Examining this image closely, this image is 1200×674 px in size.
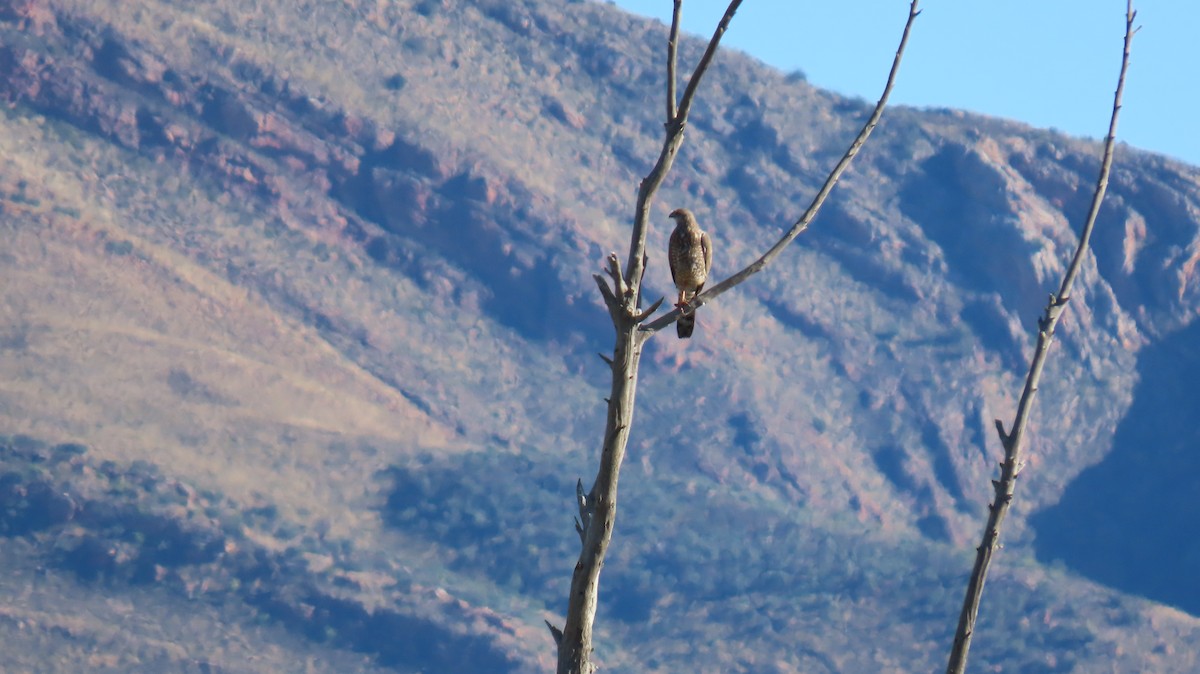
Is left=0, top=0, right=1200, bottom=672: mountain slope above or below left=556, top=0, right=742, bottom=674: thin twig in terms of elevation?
above

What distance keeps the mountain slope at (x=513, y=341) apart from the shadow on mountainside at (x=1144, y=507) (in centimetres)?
52

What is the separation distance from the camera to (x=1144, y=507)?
67.3 metres

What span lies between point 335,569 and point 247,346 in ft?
36.0

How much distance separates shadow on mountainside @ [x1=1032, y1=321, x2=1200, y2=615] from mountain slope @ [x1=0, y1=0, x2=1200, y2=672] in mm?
523

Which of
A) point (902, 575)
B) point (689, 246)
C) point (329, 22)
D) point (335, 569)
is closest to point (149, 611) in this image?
point (335, 569)

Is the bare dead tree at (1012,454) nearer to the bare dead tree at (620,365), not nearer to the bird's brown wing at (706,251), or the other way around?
the bare dead tree at (620,365)

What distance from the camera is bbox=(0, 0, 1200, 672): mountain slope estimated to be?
51.9 meters

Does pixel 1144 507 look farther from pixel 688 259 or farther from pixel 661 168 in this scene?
pixel 661 168

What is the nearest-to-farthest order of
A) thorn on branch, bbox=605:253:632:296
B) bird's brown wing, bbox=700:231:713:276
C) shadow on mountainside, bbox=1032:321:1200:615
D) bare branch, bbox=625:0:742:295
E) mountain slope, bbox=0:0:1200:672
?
1. thorn on branch, bbox=605:253:632:296
2. bare branch, bbox=625:0:742:295
3. bird's brown wing, bbox=700:231:713:276
4. mountain slope, bbox=0:0:1200:672
5. shadow on mountainside, bbox=1032:321:1200:615

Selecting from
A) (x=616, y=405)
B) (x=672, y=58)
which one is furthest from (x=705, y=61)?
(x=616, y=405)

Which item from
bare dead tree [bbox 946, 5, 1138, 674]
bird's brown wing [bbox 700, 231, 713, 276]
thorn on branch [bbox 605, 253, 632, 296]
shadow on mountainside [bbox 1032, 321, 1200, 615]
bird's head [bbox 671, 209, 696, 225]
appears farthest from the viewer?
shadow on mountainside [bbox 1032, 321, 1200, 615]

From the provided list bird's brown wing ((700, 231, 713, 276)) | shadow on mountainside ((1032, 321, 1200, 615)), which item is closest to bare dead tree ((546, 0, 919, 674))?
bird's brown wing ((700, 231, 713, 276))

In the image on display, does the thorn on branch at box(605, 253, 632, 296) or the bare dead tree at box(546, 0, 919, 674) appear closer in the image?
the thorn on branch at box(605, 253, 632, 296)

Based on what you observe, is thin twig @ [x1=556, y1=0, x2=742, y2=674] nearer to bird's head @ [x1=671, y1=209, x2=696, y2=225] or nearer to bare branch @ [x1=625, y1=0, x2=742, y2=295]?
bare branch @ [x1=625, y1=0, x2=742, y2=295]
